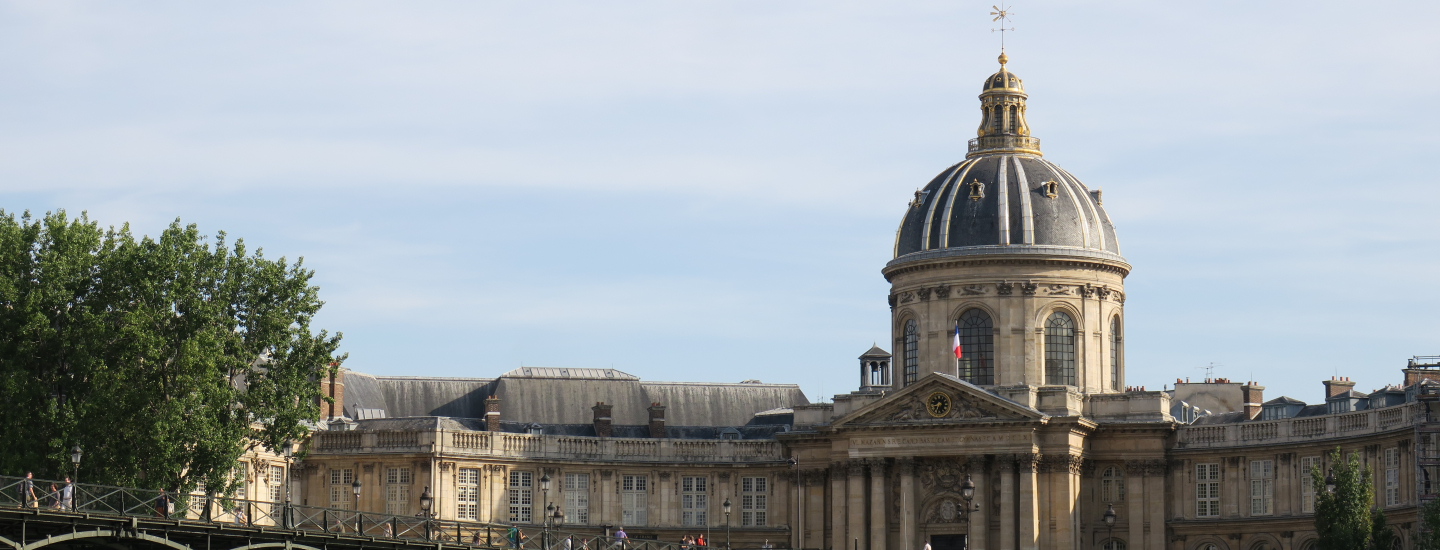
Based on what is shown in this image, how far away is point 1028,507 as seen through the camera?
9512cm

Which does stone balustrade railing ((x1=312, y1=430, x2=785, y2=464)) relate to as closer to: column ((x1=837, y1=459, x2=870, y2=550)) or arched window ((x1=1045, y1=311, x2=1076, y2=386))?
column ((x1=837, y1=459, x2=870, y2=550))

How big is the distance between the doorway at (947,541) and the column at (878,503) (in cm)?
209

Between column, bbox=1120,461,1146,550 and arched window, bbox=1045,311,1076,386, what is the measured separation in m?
5.68

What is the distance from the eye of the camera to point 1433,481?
86.7 m

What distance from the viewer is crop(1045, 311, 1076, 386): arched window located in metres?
102

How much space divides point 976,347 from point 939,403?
7008 millimetres

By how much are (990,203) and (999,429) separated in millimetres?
11995

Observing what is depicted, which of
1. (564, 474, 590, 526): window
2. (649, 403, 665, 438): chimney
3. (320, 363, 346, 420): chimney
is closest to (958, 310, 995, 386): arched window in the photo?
(649, 403, 665, 438): chimney

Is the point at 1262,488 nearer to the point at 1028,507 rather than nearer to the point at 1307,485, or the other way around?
the point at 1307,485

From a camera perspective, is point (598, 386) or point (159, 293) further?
point (598, 386)

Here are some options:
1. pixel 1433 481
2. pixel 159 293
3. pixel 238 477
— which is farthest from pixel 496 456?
pixel 1433 481

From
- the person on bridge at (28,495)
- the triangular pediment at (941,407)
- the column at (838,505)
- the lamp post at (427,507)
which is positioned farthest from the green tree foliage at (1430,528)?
the person on bridge at (28,495)

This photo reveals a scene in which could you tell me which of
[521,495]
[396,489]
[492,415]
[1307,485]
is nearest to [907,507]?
[1307,485]

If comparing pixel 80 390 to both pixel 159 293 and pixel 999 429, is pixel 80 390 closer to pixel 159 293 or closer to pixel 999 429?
pixel 159 293
